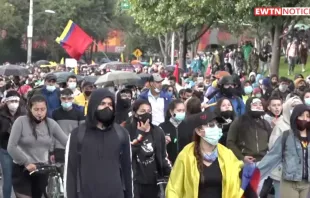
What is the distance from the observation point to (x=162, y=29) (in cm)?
3150

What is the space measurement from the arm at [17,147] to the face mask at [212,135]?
299 cm

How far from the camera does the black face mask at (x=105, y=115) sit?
6.16 metres

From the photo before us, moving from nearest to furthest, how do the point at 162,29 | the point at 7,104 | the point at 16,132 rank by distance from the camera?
1. the point at 16,132
2. the point at 7,104
3. the point at 162,29

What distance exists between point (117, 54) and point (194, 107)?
80.8 m

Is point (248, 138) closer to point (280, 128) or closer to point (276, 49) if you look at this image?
point (280, 128)

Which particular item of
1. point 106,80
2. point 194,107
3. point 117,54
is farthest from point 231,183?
point 117,54

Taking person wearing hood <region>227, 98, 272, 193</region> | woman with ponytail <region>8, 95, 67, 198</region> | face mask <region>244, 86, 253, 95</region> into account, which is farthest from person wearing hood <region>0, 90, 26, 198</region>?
face mask <region>244, 86, 253, 95</region>

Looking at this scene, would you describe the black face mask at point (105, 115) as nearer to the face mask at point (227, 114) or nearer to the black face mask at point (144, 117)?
the black face mask at point (144, 117)

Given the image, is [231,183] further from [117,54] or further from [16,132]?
[117,54]

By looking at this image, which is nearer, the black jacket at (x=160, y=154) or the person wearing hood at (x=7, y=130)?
the black jacket at (x=160, y=154)

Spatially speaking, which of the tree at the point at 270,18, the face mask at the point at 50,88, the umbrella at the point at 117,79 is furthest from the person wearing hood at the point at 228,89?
the tree at the point at 270,18

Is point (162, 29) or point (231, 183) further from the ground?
point (162, 29)

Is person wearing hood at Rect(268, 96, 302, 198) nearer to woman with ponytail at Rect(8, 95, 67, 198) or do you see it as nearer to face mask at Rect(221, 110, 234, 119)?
face mask at Rect(221, 110, 234, 119)

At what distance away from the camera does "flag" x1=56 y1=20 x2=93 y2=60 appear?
25500 millimetres
